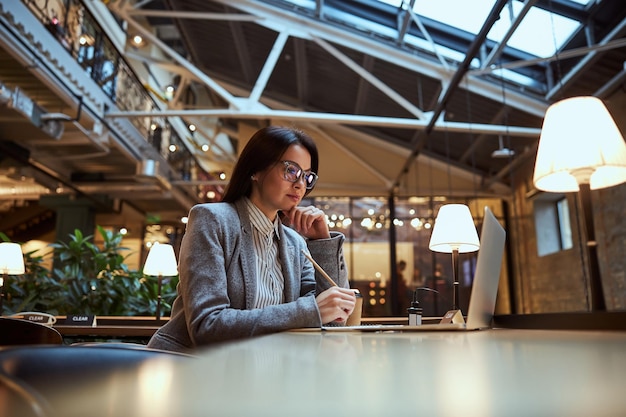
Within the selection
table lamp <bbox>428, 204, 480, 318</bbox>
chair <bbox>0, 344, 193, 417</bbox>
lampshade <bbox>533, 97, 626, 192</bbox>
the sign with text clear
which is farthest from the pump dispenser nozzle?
the sign with text clear

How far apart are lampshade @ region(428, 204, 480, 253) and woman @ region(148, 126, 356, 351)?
1043 mm

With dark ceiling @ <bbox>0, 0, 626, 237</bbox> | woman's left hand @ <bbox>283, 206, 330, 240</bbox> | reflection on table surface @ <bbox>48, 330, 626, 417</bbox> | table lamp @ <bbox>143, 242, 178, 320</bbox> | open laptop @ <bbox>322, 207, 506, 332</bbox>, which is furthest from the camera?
dark ceiling @ <bbox>0, 0, 626, 237</bbox>

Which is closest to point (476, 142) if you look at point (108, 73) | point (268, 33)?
point (268, 33)

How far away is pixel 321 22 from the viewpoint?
8.34 m

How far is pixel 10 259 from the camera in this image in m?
3.97

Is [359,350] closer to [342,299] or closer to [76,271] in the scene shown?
[342,299]

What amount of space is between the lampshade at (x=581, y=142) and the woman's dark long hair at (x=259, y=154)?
92cm

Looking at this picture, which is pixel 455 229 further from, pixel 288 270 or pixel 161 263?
pixel 161 263

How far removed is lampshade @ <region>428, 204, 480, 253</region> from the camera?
263 centimetres

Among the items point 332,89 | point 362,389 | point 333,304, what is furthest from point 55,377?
point 332,89

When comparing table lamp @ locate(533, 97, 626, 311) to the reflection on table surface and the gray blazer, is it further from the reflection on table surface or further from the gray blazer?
the reflection on table surface

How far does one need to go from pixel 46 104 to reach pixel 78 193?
11.2 ft

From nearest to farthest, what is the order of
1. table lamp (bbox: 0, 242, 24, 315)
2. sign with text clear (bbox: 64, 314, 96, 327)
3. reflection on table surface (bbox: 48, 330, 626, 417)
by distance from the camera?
1. reflection on table surface (bbox: 48, 330, 626, 417)
2. sign with text clear (bbox: 64, 314, 96, 327)
3. table lamp (bbox: 0, 242, 24, 315)

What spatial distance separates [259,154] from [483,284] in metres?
0.77
